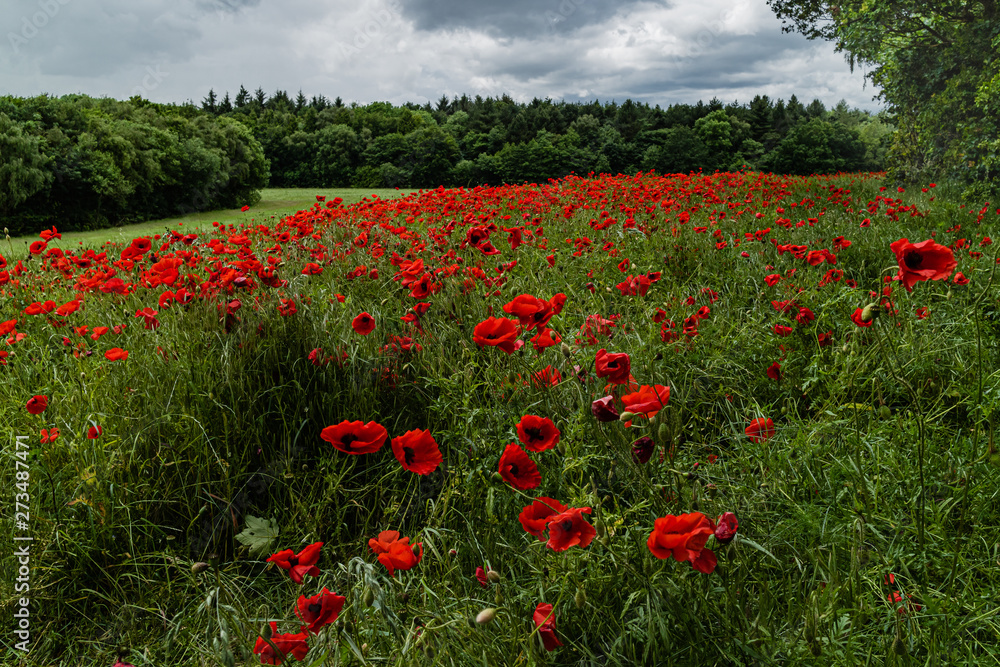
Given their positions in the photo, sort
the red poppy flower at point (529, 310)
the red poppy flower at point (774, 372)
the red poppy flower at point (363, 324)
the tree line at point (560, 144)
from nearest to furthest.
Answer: the red poppy flower at point (529, 310) → the red poppy flower at point (363, 324) → the red poppy flower at point (774, 372) → the tree line at point (560, 144)

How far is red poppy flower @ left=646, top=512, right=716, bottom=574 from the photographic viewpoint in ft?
2.99

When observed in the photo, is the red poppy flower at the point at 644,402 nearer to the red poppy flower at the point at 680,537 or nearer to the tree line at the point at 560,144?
the red poppy flower at the point at 680,537

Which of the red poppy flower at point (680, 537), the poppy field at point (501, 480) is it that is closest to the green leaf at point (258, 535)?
the poppy field at point (501, 480)

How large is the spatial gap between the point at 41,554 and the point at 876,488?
2.46 meters

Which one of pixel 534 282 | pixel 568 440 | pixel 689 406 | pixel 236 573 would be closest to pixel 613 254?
pixel 534 282

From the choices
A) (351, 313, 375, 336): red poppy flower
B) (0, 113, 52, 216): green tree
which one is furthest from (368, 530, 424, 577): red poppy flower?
(0, 113, 52, 216): green tree

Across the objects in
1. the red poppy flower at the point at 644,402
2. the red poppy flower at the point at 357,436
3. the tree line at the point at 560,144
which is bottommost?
the red poppy flower at the point at 357,436

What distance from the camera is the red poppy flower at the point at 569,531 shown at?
0.98 meters

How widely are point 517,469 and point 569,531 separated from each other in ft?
0.96

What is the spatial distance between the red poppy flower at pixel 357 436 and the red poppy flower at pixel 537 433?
0.33 m

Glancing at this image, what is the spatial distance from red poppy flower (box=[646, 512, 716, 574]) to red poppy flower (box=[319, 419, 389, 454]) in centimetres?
62

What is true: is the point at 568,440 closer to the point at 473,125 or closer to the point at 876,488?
the point at 876,488

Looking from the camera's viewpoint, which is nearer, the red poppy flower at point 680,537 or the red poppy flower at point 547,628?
the red poppy flower at point 680,537

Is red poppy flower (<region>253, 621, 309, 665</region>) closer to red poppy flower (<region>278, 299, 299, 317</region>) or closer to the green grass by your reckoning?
red poppy flower (<region>278, 299, 299, 317</region>)
